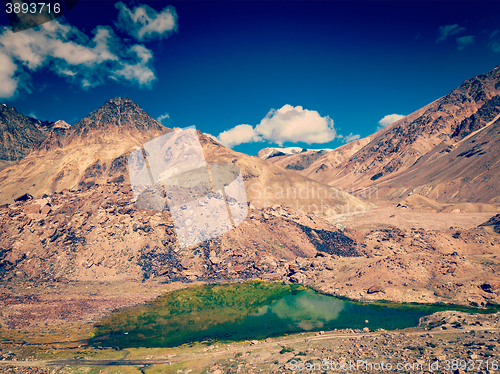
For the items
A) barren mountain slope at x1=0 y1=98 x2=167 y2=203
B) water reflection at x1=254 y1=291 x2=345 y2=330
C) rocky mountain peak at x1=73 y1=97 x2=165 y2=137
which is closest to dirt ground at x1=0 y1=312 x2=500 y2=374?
water reflection at x1=254 y1=291 x2=345 y2=330

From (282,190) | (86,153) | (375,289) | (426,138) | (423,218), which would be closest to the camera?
(375,289)

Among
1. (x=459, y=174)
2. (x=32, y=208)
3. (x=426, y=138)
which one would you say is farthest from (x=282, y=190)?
(x=426, y=138)

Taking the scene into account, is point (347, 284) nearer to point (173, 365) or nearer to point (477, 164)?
point (173, 365)

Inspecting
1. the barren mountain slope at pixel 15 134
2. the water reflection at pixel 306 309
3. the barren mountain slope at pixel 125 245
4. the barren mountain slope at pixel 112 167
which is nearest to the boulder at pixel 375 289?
the water reflection at pixel 306 309

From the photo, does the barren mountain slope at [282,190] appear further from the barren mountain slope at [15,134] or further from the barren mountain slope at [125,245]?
the barren mountain slope at [15,134]

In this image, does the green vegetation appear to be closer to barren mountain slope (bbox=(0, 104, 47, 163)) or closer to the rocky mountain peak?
the rocky mountain peak

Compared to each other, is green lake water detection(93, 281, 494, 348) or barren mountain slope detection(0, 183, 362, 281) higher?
barren mountain slope detection(0, 183, 362, 281)

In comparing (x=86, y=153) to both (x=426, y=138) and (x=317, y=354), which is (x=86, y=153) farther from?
(x=426, y=138)

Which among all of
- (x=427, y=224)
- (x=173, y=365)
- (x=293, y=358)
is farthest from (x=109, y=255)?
(x=427, y=224)
